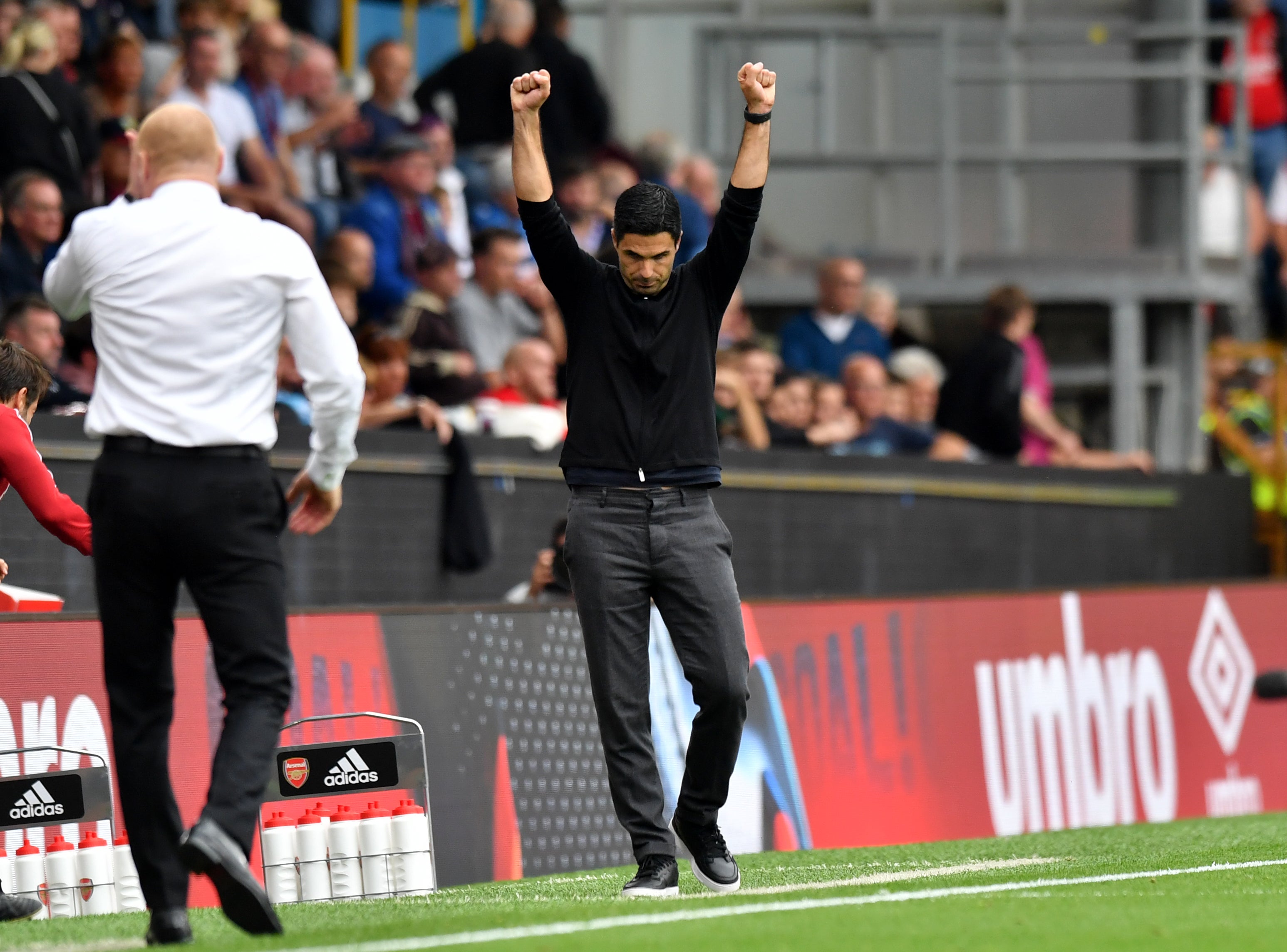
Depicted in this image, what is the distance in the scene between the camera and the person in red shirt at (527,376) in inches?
508

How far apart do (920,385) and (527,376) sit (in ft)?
13.1

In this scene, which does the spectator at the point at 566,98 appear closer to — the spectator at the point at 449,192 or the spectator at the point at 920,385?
the spectator at the point at 449,192

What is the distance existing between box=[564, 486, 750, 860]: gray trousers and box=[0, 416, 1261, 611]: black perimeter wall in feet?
12.3

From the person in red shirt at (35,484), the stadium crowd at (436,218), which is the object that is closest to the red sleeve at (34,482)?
the person in red shirt at (35,484)

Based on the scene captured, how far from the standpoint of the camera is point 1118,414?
18.1m

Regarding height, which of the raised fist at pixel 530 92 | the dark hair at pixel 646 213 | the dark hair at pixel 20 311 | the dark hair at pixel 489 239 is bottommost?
the dark hair at pixel 20 311

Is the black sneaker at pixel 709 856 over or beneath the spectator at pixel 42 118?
beneath

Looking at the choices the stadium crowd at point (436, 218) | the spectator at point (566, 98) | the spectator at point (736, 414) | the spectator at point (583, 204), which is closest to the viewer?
the stadium crowd at point (436, 218)

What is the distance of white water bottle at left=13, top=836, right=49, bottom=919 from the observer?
7.32 m

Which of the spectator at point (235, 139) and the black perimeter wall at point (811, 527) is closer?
the black perimeter wall at point (811, 527)

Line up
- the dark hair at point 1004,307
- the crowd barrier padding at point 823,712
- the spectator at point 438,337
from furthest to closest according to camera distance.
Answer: the dark hair at point 1004,307
the spectator at point 438,337
the crowd barrier padding at point 823,712

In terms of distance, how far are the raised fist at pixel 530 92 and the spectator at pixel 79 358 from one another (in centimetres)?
459

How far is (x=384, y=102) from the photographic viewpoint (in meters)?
15.0

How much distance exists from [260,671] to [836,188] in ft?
44.9
